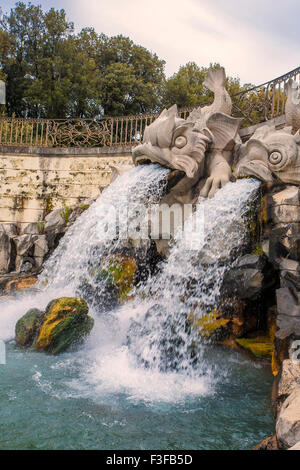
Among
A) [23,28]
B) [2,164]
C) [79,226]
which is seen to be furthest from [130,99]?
[79,226]

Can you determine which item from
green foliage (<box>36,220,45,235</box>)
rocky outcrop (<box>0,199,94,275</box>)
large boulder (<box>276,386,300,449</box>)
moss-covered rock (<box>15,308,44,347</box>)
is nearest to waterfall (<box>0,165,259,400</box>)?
moss-covered rock (<box>15,308,44,347</box>)

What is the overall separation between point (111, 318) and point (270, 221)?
2.64m

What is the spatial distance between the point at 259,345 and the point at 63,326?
2358 mm

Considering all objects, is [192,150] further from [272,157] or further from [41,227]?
[41,227]

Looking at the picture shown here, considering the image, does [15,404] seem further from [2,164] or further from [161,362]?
[2,164]

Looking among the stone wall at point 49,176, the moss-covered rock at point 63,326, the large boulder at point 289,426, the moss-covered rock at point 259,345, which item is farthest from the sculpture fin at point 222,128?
the stone wall at point 49,176

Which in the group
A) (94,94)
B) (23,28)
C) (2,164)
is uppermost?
(23,28)

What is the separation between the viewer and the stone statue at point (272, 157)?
198 inches

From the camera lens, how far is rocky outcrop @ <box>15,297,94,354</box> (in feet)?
15.8

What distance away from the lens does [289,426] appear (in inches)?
A: 91.9

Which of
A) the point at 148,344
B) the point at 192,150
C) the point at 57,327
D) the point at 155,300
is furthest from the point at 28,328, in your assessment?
the point at 192,150

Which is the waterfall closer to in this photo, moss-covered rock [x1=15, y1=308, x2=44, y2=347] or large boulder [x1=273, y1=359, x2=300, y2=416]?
moss-covered rock [x1=15, y1=308, x2=44, y2=347]

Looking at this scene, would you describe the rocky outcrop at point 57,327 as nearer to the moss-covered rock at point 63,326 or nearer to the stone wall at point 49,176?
the moss-covered rock at point 63,326

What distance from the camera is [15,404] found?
329 cm
